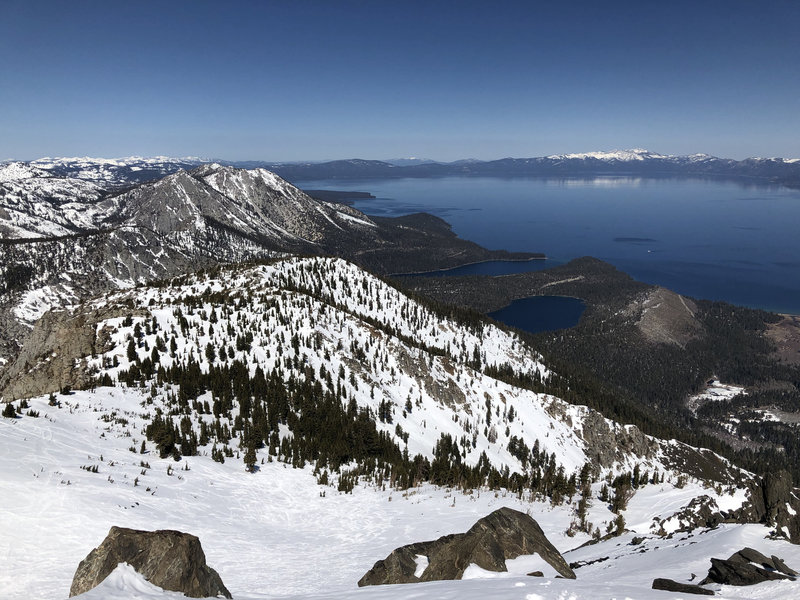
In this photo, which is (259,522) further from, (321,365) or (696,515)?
(321,365)

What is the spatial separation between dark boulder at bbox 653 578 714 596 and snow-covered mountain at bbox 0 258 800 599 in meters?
0.68

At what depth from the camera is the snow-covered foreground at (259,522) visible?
14828mm

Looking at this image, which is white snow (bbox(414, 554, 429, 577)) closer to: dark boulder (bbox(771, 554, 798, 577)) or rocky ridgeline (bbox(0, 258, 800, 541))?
dark boulder (bbox(771, 554, 798, 577))

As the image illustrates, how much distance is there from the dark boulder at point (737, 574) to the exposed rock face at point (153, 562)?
17.2 meters

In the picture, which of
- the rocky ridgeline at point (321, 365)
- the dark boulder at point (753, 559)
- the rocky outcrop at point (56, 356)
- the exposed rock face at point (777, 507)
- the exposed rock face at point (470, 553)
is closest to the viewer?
the dark boulder at point (753, 559)

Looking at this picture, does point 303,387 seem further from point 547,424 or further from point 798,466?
point 798,466

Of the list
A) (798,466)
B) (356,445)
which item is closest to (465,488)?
(356,445)

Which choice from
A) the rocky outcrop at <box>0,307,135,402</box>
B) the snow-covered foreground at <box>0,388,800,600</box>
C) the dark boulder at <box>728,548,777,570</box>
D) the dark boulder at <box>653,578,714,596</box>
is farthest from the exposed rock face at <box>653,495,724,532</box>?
the rocky outcrop at <box>0,307,135,402</box>

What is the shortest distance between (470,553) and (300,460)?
2789 centimetres

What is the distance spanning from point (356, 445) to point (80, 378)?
37.4 m

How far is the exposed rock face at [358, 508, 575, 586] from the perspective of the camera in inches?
683

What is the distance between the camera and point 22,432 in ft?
91.8

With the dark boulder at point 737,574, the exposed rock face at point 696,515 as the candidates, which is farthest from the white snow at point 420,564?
the exposed rock face at point 696,515

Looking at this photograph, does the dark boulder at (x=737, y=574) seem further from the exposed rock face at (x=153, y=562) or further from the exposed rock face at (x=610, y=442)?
the exposed rock face at (x=610, y=442)
